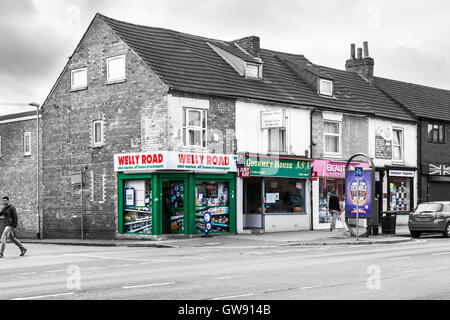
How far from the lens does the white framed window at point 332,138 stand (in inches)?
1256

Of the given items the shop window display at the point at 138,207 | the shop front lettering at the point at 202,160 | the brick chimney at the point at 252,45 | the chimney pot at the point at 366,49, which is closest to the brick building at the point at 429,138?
the chimney pot at the point at 366,49

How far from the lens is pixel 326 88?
3322 cm

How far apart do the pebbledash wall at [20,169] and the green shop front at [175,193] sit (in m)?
7.45

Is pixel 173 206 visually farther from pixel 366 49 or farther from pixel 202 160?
pixel 366 49

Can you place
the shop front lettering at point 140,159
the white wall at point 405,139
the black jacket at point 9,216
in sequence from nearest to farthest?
the black jacket at point 9,216
the shop front lettering at point 140,159
the white wall at point 405,139

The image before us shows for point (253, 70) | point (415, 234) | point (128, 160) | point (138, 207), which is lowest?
point (415, 234)

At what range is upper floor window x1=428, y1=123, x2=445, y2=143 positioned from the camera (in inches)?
1483

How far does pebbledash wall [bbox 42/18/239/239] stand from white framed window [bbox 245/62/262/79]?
3023 mm

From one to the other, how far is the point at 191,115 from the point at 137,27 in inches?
235

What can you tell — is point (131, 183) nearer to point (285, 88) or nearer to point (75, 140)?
point (75, 140)

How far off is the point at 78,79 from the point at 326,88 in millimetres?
12064

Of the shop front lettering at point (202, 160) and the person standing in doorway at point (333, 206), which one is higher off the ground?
the shop front lettering at point (202, 160)

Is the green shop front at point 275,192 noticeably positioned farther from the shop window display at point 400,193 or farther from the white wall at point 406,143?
the shop window display at point 400,193

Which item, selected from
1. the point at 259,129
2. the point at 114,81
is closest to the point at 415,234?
the point at 259,129
